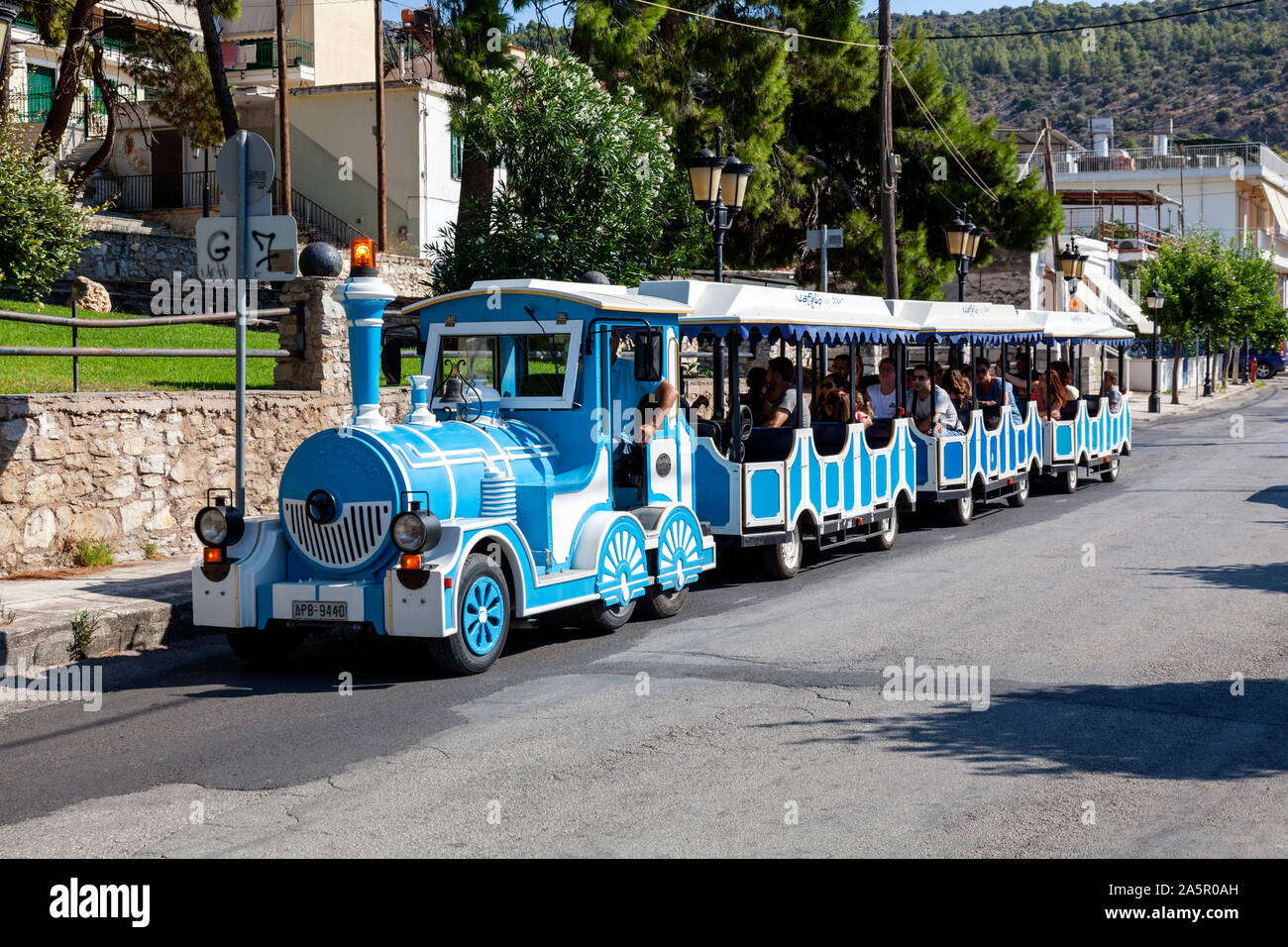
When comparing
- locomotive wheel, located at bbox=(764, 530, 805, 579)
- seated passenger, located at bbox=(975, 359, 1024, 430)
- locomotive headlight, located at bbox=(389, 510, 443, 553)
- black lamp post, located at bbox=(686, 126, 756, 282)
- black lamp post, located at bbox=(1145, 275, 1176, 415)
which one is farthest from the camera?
black lamp post, located at bbox=(1145, 275, 1176, 415)

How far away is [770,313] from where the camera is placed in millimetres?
13172

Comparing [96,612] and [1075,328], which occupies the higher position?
[1075,328]

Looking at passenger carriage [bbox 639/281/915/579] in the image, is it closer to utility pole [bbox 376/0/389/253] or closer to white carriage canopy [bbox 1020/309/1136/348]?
white carriage canopy [bbox 1020/309/1136/348]

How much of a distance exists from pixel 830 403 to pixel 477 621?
7.49 m

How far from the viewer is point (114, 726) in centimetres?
757

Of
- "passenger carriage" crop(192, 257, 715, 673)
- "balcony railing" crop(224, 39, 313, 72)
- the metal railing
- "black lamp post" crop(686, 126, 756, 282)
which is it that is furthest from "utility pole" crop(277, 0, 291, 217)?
"passenger carriage" crop(192, 257, 715, 673)

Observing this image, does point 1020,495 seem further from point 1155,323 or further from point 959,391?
point 1155,323

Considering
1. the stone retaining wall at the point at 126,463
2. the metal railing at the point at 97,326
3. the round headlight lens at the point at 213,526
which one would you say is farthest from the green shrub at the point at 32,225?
the round headlight lens at the point at 213,526

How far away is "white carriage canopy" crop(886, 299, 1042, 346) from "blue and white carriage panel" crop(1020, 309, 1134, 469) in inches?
21.7

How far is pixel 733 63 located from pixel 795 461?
1670cm

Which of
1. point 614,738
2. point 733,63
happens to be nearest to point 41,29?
point 733,63

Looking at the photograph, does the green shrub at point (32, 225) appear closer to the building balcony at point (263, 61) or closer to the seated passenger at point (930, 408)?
the seated passenger at point (930, 408)

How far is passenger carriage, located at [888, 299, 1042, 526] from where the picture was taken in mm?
16812

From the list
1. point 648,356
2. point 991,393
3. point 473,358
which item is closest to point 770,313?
point 648,356
